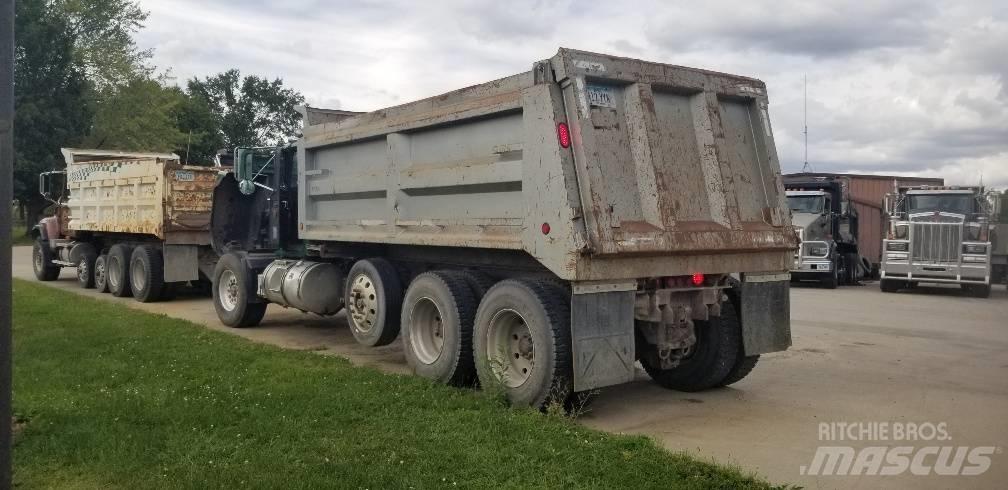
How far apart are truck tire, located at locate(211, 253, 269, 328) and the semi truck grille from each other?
586 inches

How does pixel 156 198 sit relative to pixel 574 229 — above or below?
above

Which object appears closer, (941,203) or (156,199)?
(156,199)

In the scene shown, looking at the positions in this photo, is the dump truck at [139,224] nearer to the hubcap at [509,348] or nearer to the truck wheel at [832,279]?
the hubcap at [509,348]

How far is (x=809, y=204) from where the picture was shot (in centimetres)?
2153

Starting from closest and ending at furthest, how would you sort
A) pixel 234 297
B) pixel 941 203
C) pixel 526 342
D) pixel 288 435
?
1. pixel 288 435
2. pixel 526 342
3. pixel 234 297
4. pixel 941 203

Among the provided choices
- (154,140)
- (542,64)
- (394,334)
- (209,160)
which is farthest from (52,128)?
(542,64)

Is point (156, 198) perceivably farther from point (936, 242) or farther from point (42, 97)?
point (42, 97)

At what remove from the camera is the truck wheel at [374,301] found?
8547mm

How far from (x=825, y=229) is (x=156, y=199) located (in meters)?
15.6

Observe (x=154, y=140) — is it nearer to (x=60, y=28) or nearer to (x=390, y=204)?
(x=60, y=28)

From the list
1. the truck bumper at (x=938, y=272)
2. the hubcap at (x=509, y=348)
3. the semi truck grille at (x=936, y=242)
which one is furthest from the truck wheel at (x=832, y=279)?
the hubcap at (x=509, y=348)

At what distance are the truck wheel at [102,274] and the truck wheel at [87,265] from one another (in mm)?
569

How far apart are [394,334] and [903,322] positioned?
8638 millimetres

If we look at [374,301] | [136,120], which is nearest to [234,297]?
[374,301]
